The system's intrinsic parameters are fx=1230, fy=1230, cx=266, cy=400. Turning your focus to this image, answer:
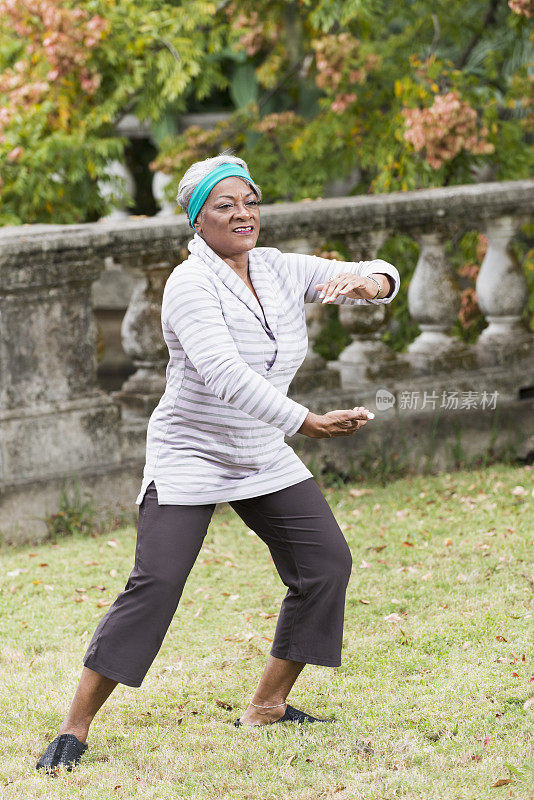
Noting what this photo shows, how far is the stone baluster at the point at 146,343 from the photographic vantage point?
643 cm

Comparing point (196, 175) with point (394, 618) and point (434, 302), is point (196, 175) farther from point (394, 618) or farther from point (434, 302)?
point (434, 302)

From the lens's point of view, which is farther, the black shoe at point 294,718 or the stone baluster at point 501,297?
the stone baluster at point 501,297

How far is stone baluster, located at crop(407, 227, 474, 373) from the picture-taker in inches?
281

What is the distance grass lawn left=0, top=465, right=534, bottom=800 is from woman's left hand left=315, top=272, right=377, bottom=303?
1374 millimetres

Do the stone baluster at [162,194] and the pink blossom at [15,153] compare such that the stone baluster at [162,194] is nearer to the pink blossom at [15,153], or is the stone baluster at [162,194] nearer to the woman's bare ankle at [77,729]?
the pink blossom at [15,153]

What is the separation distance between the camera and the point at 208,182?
376cm

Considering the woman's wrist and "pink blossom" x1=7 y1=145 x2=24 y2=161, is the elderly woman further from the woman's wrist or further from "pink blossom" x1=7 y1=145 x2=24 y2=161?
"pink blossom" x1=7 y1=145 x2=24 y2=161

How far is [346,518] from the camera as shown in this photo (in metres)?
6.34

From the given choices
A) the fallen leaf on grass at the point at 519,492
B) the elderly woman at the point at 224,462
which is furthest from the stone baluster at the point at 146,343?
the elderly woman at the point at 224,462

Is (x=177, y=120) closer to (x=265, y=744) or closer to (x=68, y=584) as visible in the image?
(x=68, y=584)

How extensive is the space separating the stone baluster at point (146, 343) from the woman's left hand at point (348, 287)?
263cm

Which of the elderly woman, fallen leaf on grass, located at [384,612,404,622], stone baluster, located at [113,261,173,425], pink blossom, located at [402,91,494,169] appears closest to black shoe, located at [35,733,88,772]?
the elderly woman

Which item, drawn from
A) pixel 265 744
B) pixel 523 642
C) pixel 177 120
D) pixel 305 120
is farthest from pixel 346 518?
pixel 177 120

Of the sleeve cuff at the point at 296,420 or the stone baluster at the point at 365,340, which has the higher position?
the sleeve cuff at the point at 296,420
